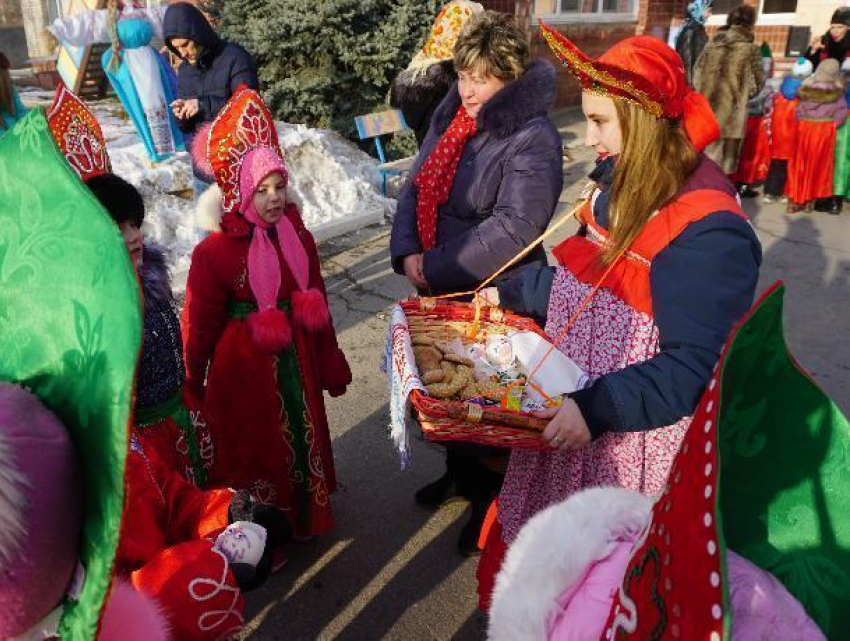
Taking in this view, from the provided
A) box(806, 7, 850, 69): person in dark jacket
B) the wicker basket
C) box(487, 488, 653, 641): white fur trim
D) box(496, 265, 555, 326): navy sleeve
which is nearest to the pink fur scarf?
box(496, 265, 555, 326): navy sleeve

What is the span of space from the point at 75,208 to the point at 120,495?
35 cm

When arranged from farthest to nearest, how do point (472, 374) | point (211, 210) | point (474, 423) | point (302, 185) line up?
point (302, 185) < point (211, 210) < point (472, 374) < point (474, 423)

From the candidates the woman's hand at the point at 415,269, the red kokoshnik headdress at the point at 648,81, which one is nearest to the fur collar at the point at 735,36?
the woman's hand at the point at 415,269

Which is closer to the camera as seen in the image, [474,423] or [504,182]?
[474,423]

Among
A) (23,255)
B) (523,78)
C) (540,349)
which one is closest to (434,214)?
(523,78)

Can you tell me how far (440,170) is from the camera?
2.91m

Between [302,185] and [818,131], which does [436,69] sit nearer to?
[302,185]

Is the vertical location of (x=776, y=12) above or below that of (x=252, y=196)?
above

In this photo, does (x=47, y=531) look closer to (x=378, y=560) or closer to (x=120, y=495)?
(x=120, y=495)

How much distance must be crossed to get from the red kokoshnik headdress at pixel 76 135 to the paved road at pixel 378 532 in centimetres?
182

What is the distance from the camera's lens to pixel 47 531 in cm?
83

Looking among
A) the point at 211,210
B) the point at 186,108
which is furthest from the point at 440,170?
the point at 186,108

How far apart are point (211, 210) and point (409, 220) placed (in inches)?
34.3

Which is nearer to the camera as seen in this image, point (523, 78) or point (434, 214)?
point (523, 78)
